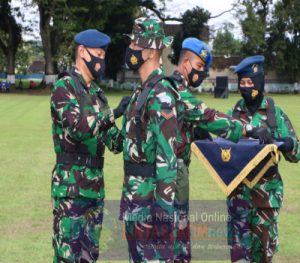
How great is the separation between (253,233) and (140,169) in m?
1.66

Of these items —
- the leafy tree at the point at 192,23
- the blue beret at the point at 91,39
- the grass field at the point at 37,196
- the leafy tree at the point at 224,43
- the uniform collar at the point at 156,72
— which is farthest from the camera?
the leafy tree at the point at 224,43

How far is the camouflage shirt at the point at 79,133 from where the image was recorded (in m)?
4.21

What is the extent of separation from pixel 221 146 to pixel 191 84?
1.81 feet

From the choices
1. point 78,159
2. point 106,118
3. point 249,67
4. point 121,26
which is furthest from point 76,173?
point 121,26

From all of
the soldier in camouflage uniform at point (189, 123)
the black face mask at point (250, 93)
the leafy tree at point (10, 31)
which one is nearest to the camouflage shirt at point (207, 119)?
the soldier in camouflage uniform at point (189, 123)

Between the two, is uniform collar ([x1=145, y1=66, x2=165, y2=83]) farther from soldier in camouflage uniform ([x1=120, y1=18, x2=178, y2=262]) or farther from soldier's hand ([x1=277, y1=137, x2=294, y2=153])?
soldier's hand ([x1=277, y1=137, x2=294, y2=153])

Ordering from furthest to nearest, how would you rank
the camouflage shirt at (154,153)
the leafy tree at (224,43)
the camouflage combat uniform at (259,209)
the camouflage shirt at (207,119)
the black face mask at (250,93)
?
1. the leafy tree at (224,43)
2. the black face mask at (250,93)
3. the camouflage combat uniform at (259,209)
4. the camouflage shirt at (207,119)
5. the camouflage shirt at (154,153)

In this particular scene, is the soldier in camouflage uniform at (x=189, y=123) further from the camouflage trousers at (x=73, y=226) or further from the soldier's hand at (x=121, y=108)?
the camouflage trousers at (x=73, y=226)

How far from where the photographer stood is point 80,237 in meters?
4.51

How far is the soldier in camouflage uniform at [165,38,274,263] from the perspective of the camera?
13.8 feet

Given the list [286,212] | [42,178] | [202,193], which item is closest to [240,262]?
[286,212]

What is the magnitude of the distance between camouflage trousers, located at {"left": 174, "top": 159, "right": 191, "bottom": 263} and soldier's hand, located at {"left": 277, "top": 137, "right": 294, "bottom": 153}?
76 cm

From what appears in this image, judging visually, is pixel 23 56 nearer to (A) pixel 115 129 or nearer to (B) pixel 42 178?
(B) pixel 42 178

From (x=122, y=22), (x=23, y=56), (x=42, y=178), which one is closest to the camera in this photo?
(x=42, y=178)
